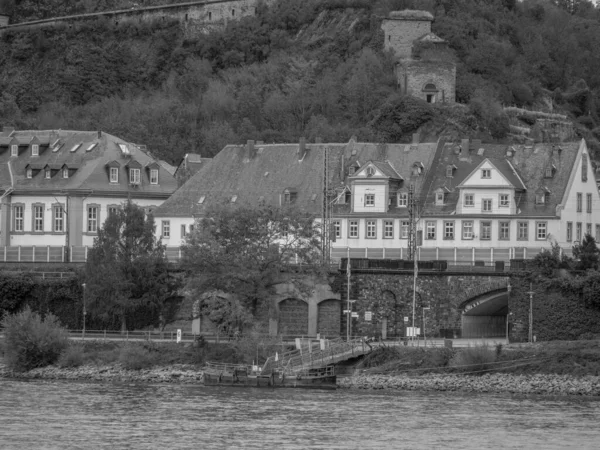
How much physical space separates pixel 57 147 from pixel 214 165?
338 inches

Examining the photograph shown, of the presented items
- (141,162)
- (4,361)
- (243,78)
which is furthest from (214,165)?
(243,78)

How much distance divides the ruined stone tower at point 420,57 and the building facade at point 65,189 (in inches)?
1439

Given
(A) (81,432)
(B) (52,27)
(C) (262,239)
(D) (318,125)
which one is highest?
(B) (52,27)

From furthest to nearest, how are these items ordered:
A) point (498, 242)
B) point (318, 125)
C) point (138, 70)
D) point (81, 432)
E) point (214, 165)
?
point (138, 70)
point (318, 125)
point (214, 165)
point (498, 242)
point (81, 432)

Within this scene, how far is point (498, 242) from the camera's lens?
94.0 m

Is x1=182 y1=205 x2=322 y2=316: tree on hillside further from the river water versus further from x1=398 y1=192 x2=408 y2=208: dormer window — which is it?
the river water

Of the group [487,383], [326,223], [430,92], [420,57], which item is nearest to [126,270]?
[326,223]

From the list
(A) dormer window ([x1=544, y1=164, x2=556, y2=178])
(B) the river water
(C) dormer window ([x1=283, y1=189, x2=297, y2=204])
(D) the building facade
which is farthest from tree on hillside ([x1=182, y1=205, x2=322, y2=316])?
(A) dormer window ([x1=544, y1=164, x2=556, y2=178])

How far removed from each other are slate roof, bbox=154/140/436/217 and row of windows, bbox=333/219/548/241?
143 cm

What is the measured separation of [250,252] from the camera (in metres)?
85.4

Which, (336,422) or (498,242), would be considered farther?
(498,242)

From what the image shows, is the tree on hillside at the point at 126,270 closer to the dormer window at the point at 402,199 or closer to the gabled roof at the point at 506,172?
the dormer window at the point at 402,199

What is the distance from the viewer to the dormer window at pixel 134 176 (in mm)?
102375

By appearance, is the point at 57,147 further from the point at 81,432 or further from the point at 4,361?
the point at 81,432
